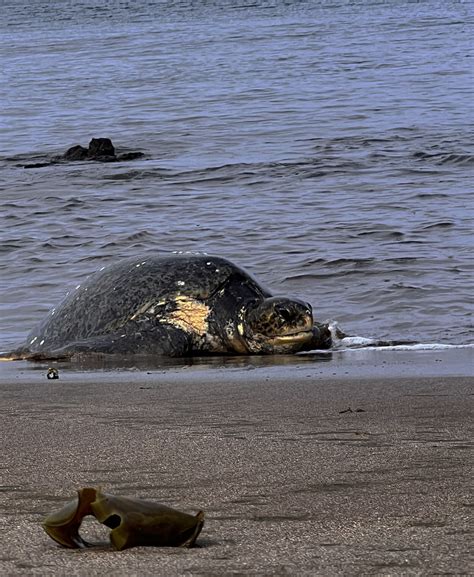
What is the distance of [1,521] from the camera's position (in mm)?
2561

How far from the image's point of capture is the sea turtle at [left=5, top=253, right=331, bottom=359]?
25.7 ft

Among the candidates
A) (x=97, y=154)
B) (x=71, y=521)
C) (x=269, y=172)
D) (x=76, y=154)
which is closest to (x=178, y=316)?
(x=71, y=521)

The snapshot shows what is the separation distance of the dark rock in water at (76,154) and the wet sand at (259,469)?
1586cm

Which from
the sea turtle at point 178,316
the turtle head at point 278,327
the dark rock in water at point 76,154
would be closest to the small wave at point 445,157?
the dark rock in water at point 76,154

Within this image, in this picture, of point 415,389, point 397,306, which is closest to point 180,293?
point 397,306

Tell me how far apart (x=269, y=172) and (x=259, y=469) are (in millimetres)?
14760

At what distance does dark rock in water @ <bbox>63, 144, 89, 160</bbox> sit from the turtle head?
13.4 m

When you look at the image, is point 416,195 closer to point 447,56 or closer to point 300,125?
point 300,125

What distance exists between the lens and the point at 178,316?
8203mm

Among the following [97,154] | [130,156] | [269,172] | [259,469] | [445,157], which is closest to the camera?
[259,469]

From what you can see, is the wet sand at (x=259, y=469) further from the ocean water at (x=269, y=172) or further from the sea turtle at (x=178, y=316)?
the ocean water at (x=269, y=172)

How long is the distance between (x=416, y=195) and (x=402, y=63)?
800 inches

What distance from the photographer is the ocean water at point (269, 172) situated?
1021 centimetres

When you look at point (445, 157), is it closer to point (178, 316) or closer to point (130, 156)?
point (130, 156)
